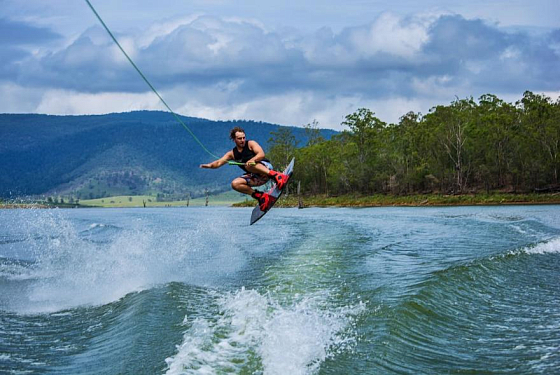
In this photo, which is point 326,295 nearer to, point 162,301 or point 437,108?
point 162,301

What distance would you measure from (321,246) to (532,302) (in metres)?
9.80

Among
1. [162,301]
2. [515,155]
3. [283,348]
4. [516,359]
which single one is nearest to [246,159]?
[162,301]

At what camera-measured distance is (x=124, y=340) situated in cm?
749

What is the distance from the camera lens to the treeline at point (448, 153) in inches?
2507

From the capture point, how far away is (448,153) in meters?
71.2

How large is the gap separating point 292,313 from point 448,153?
66668 millimetres

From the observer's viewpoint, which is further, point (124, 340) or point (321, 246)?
point (321, 246)

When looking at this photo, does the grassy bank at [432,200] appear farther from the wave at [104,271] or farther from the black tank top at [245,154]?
the black tank top at [245,154]

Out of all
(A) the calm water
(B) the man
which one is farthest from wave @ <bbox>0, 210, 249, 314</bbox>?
(B) the man

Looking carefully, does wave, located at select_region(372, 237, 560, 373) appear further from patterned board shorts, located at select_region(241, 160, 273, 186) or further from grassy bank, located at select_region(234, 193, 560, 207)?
grassy bank, located at select_region(234, 193, 560, 207)

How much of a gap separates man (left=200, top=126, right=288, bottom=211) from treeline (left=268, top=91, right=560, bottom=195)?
184 feet

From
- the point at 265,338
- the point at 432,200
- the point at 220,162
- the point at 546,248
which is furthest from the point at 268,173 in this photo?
the point at 432,200

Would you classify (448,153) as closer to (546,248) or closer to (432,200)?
(432,200)

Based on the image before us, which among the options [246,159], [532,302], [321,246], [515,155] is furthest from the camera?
[515,155]
